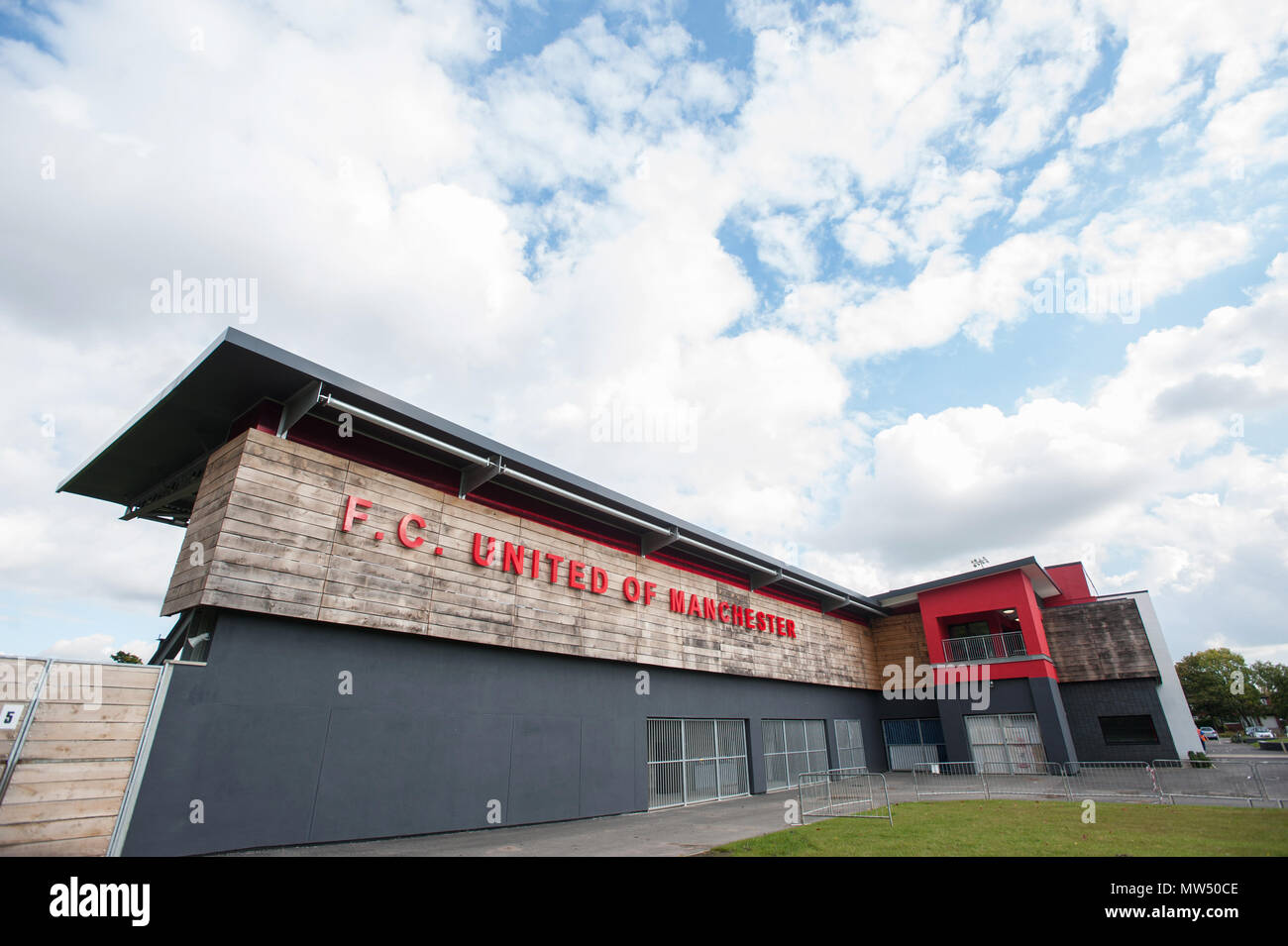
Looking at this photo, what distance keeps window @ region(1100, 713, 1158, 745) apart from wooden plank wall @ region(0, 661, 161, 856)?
108ft

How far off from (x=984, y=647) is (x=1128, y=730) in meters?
6.77

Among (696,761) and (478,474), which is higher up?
(478,474)

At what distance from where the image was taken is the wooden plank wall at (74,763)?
7.38 meters

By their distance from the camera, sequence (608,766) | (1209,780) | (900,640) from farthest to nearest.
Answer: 1. (900,640)
2. (1209,780)
3. (608,766)

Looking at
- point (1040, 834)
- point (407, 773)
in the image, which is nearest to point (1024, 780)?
point (1040, 834)

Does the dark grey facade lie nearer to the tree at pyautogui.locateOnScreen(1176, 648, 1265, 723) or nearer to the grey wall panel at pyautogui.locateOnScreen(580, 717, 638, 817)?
the grey wall panel at pyautogui.locateOnScreen(580, 717, 638, 817)

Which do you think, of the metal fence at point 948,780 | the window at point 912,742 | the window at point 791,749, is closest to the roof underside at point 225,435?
the window at point 791,749

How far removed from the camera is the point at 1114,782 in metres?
19.6

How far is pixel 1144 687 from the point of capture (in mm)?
24594

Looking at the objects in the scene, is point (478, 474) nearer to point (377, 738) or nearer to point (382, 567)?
point (382, 567)

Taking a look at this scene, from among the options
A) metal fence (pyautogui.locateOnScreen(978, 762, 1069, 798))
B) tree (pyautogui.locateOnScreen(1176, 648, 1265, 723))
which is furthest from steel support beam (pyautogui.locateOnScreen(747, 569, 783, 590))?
tree (pyautogui.locateOnScreen(1176, 648, 1265, 723))

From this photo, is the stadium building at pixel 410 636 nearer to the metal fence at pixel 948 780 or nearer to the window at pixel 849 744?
the metal fence at pixel 948 780

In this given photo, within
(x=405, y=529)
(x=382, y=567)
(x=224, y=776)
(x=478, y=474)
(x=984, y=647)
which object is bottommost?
(x=224, y=776)

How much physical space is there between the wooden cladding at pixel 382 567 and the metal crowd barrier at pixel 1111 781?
410 inches
